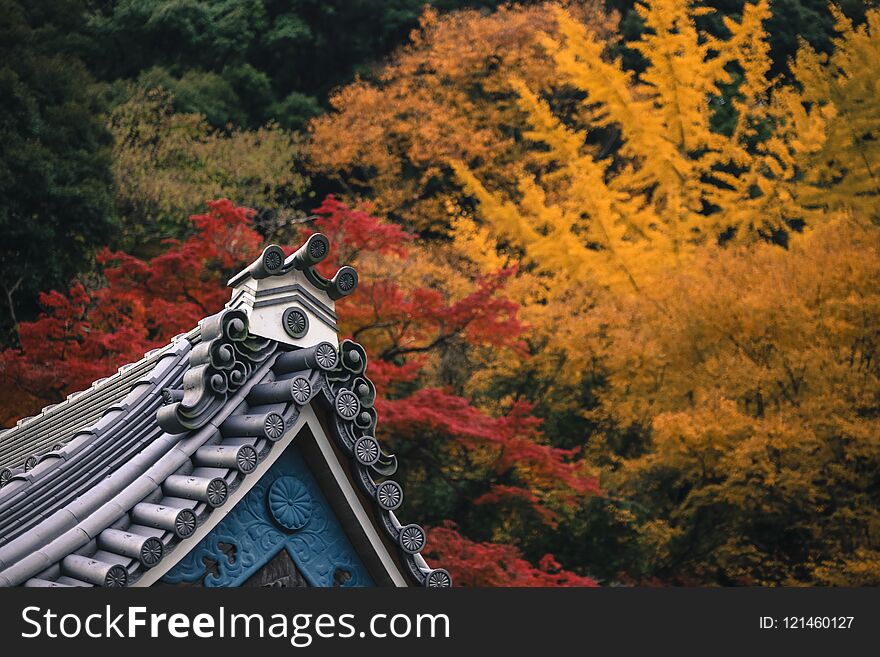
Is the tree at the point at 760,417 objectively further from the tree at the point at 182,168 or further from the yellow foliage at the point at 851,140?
the tree at the point at 182,168

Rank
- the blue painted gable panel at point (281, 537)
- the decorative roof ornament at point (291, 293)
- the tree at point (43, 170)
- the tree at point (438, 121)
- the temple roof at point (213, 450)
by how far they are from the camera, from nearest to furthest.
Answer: the temple roof at point (213, 450) → the blue painted gable panel at point (281, 537) → the decorative roof ornament at point (291, 293) → the tree at point (43, 170) → the tree at point (438, 121)

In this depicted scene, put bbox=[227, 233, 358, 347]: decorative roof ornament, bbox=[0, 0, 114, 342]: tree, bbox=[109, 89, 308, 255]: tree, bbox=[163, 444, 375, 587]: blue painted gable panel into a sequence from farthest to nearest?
bbox=[109, 89, 308, 255]: tree
bbox=[0, 0, 114, 342]: tree
bbox=[227, 233, 358, 347]: decorative roof ornament
bbox=[163, 444, 375, 587]: blue painted gable panel

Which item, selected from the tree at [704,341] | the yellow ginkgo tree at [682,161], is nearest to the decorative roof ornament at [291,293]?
the tree at [704,341]

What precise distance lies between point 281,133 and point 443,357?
927 centimetres

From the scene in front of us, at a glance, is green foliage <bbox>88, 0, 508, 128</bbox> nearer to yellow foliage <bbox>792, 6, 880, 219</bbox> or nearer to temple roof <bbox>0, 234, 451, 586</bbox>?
yellow foliage <bbox>792, 6, 880, 219</bbox>

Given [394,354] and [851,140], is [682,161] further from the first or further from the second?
[394,354]

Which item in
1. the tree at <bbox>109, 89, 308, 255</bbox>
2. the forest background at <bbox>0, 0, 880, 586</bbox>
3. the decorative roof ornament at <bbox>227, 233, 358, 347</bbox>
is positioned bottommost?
the tree at <bbox>109, 89, 308, 255</bbox>

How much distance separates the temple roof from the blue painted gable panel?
102mm

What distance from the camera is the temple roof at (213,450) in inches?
132

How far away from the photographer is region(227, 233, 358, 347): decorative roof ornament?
12.4 ft

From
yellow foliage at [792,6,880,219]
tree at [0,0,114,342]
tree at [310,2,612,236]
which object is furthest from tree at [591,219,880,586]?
tree at [310,2,612,236]

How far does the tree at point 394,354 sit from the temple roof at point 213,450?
599cm

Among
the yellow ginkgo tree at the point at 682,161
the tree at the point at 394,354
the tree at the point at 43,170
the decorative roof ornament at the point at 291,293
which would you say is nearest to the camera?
the decorative roof ornament at the point at 291,293

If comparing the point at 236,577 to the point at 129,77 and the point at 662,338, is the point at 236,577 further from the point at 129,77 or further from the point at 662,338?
the point at 129,77
